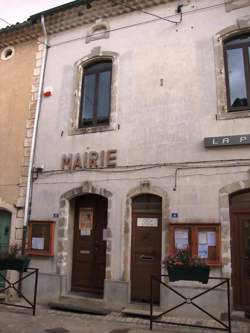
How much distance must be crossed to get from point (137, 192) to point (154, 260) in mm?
1412

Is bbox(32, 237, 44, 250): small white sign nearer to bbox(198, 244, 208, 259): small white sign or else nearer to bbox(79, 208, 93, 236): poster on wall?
bbox(79, 208, 93, 236): poster on wall

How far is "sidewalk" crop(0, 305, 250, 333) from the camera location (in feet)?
18.2

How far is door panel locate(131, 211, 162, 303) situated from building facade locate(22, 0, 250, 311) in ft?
0.07

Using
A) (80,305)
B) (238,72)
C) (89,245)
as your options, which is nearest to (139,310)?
(80,305)

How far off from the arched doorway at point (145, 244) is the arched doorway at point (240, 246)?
145cm

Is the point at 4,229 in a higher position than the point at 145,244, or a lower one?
higher

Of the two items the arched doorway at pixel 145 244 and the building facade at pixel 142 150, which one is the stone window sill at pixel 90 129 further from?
the arched doorway at pixel 145 244

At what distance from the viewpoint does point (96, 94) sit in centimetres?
852

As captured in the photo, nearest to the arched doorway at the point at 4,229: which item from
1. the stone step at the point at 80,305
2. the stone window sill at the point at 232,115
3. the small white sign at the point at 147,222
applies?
the stone step at the point at 80,305

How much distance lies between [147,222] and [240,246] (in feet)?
6.18

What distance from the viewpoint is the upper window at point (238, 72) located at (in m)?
7.00

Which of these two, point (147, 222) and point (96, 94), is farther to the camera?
point (96, 94)

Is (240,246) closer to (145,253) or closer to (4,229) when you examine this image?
(145,253)

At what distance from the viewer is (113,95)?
8.09m
